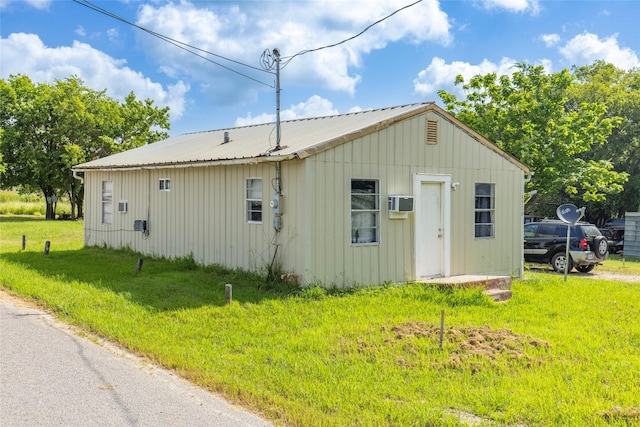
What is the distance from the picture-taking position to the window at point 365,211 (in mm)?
10562

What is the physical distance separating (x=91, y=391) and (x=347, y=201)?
239 inches

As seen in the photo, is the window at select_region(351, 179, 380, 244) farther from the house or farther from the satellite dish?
the satellite dish

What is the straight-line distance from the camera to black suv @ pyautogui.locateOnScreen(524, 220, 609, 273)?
16.7 meters

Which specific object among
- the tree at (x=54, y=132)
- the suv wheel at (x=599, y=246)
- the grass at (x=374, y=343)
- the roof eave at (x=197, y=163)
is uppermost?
the tree at (x=54, y=132)

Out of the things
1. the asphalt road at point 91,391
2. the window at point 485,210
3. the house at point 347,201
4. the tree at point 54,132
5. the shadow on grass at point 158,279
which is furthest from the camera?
the tree at point 54,132

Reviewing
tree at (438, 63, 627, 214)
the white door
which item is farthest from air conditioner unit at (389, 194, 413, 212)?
tree at (438, 63, 627, 214)

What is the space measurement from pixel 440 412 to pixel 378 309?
4214 mm

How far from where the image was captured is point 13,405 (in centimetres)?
484

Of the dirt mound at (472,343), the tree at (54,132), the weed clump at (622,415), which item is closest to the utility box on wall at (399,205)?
the dirt mound at (472,343)

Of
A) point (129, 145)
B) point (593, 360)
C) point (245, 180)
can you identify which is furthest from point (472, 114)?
point (129, 145)

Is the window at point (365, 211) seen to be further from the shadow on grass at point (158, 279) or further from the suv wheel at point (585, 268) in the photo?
the suv wheel at point (585, 268)

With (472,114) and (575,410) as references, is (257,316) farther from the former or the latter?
(472,114)

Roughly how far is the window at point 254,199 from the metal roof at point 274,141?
1.79ft

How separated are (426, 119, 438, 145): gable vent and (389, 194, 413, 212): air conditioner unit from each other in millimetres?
1463
